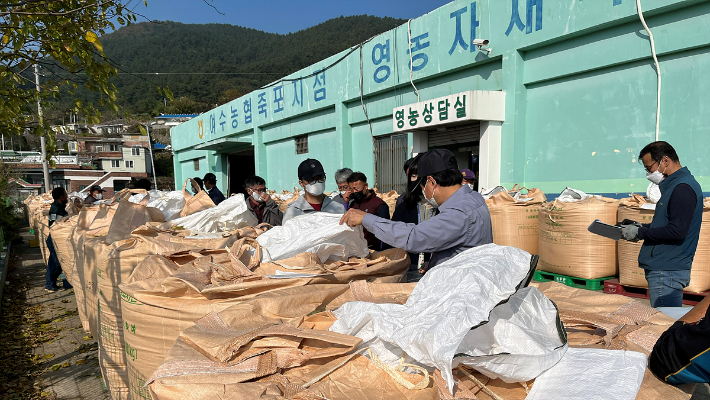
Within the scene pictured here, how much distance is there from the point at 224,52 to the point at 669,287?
86.4m

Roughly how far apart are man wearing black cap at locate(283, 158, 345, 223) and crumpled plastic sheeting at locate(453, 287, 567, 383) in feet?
8.24

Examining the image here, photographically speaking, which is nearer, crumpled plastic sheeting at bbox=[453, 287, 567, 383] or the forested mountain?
crumpled plastic sheeting at bbox=[453, 287, 567, 383]

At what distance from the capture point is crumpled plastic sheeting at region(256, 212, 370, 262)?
93.6 inches

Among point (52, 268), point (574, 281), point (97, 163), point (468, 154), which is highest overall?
point (97, 163)

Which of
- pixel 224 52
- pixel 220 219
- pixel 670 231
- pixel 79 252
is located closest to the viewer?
pixel 670 231

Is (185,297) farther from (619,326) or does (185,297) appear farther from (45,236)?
(45,236)

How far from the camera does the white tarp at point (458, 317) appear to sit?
3.84 ft

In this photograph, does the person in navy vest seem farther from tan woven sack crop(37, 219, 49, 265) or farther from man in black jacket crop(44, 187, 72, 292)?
tan woven sack crop(37, 219, 49, 265)

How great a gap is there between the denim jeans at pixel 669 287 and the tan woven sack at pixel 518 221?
2.64 meters

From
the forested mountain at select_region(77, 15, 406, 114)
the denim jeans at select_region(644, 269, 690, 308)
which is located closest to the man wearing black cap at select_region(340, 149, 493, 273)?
the denim jeans at select_region(644, 269, 690, 308)

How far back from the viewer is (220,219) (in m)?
3.52

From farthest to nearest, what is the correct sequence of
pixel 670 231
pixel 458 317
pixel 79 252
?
pixel 79 252
pixel 670 231
pixel 458 317

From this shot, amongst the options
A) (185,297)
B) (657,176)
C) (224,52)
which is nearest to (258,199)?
(185,297)

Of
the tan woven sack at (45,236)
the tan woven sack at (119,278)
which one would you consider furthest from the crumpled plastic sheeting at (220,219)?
the tan woven sack at (45,236)
